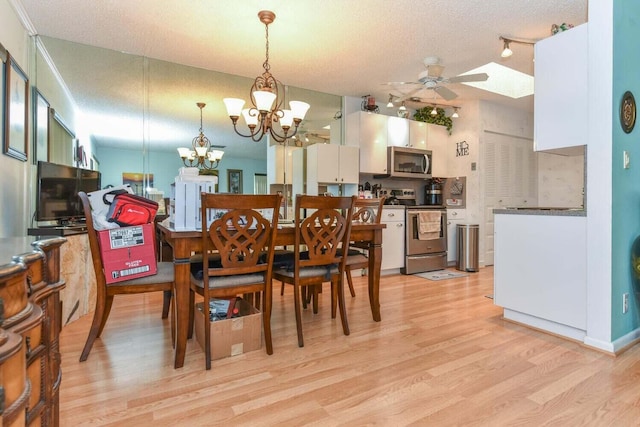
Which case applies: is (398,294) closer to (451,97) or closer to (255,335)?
(255,335)

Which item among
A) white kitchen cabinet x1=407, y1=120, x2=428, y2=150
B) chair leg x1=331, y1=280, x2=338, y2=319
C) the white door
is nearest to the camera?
chair leg x1=331, y1=280, x2=338, y2=319

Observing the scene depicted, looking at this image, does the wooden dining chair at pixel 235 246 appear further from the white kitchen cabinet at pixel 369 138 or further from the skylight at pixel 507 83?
the skylight at pixel 507 83

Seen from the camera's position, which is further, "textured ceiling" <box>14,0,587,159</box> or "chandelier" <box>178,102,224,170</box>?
"chandelier" <box>178,102,224,170</box>

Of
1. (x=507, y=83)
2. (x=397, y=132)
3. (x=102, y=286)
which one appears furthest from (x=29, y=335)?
(x=507, y=83)

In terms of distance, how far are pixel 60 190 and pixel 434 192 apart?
457 cm

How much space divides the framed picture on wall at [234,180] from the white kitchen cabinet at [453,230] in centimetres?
306

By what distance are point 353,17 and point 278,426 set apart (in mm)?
2846

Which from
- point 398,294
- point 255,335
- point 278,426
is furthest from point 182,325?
point 398,294

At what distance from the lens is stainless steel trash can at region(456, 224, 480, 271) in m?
4.78

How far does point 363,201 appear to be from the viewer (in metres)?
3.05

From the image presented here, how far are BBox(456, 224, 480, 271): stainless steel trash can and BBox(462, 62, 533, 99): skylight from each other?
74.7 inches

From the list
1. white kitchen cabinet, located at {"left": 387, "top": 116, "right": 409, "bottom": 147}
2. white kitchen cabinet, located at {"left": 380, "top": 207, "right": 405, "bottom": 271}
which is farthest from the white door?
white kitchen cabinet, located at {"left": 380, "top": 207, "right": 405, "bottom": 271}

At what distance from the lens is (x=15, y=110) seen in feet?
8.31

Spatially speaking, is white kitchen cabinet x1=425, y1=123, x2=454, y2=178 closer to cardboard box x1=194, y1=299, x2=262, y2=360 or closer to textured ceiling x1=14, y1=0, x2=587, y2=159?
textured ceiling x1=14, y1=0, x2=587, y2=159
